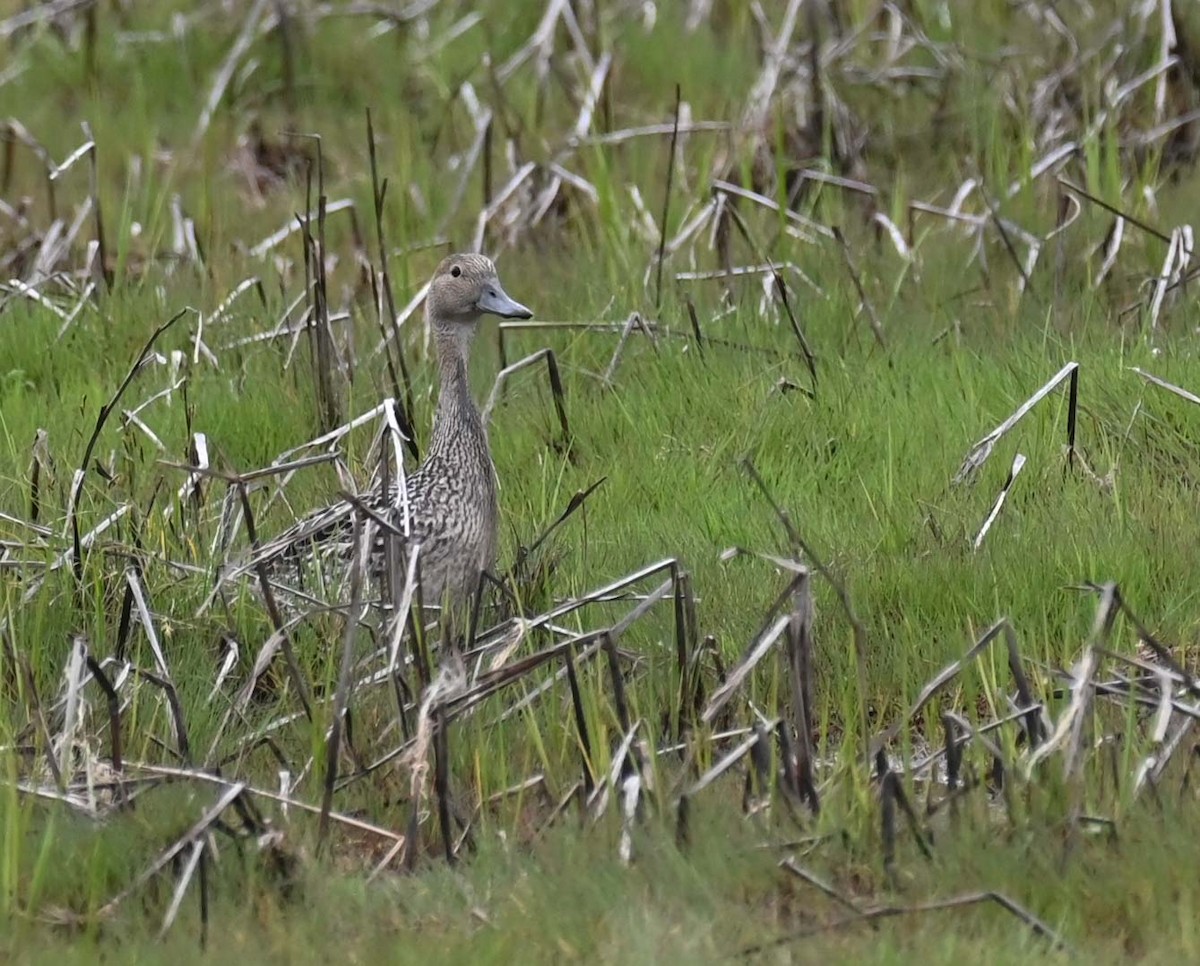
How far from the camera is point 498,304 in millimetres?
5641

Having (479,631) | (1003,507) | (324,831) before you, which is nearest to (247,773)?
(324,831)

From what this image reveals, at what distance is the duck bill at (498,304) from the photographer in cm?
558

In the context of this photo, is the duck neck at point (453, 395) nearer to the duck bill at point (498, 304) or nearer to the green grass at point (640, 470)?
the duck bill at point (498, 304)

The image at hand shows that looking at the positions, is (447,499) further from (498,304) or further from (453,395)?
(498,304)

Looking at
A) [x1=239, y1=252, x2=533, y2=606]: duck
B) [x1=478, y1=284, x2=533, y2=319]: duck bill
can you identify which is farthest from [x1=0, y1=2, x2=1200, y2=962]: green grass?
[x1=478, y1=284, x2=533, y2=319]: duck bill

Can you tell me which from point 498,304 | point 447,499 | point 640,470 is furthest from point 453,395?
point 640,470

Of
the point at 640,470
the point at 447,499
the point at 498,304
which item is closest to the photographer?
the point at 447,499

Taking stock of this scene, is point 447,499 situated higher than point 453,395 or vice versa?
point 453,395

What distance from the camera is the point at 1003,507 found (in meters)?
5.32

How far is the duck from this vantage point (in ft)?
16.9

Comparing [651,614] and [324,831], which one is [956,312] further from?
[324,831]

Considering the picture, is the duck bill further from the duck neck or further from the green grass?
the green grass

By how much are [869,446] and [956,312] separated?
1017 millimetres

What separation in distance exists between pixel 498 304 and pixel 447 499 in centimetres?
58
